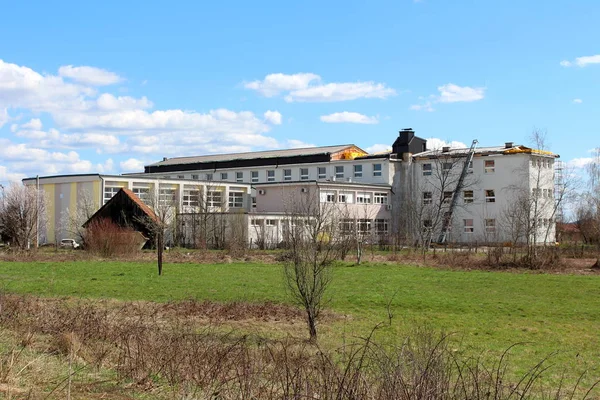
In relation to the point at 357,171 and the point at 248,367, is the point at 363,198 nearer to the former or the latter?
the point at 357,171

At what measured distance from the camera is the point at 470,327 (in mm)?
16406

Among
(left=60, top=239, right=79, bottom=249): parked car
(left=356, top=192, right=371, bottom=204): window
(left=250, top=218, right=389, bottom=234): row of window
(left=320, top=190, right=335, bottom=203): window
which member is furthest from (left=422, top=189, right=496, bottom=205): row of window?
(left=60, top=239, right=79, bottom=249): parked car

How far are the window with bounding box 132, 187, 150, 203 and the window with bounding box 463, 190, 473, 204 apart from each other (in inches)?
1196

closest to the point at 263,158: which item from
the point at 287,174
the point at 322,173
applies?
the point at 287,174

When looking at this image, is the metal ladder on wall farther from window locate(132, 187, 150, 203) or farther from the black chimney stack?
window locate(132, 187, 150, 203)

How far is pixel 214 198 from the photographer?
219 feet

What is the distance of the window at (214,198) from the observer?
64812mm

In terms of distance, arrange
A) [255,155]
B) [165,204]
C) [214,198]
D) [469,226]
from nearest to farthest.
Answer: [165,204], [214,198], [469,226], [255,155]

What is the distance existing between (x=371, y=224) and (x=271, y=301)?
4725 cm

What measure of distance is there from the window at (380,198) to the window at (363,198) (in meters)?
0.88

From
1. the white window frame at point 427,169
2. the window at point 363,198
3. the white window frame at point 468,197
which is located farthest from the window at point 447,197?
the window at point 363,198

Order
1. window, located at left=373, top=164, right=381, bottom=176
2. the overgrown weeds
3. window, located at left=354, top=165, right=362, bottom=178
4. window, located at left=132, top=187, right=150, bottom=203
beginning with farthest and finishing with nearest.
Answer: window, located at left=354, top=165, right=362, bottom=178 → window, located at left=373, top=164, right=381, bottom=176 → window, located at left=132, top=187, right=150, bottom=203 → the overgrown weeds

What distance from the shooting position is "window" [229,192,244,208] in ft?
229

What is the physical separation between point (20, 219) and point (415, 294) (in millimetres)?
36220
